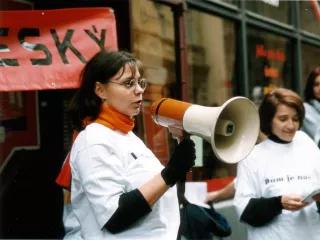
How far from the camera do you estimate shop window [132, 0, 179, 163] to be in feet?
16.3

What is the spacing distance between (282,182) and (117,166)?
59.1 inches

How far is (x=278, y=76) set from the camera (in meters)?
7.70

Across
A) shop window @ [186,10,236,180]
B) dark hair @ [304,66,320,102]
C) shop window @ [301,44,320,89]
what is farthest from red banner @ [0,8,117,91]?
shop window @ [301,44,320,89]

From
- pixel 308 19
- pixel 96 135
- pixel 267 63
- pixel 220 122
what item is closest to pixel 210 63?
pixel 267 63

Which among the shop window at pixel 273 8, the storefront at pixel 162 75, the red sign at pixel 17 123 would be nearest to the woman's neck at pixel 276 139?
the storefront at pixel 162 75

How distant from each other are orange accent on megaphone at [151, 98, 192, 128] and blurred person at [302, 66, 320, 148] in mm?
2581

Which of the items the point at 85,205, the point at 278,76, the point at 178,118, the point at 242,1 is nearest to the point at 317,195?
the point at 178,118

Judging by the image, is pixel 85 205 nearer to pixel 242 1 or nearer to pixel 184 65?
pixel 184 65

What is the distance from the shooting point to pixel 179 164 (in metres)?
2.48

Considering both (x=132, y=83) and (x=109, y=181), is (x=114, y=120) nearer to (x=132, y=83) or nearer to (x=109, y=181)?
(x=132, y=83)

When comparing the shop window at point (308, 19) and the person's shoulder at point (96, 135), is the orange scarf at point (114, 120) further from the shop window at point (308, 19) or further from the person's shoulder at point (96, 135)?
the shop window at point (308, 19)

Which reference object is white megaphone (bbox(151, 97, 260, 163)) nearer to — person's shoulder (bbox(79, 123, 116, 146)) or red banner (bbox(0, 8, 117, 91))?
person's shoulder (bbox(79, 123, 116, 146))

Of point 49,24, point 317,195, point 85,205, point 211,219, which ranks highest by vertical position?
point 49,24

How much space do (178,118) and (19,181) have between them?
2.50 m
